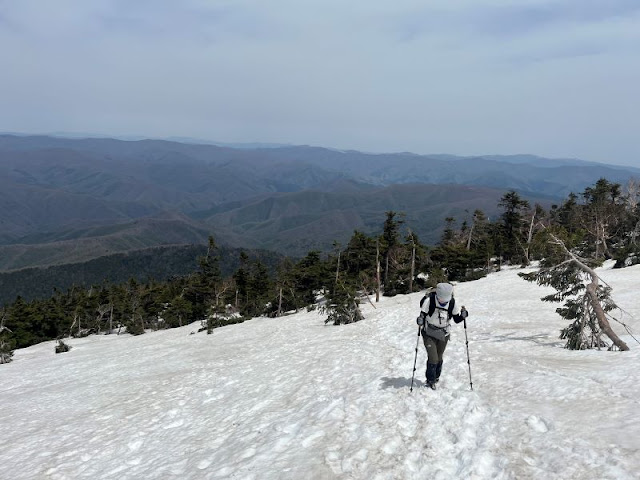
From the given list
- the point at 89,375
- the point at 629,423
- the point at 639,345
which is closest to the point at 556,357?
the point at 639,345

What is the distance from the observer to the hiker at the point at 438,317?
10492mm

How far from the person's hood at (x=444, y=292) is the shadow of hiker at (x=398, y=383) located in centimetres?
338

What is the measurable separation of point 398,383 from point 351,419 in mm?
2859

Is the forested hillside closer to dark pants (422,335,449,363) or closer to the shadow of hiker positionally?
the shadow of hiker

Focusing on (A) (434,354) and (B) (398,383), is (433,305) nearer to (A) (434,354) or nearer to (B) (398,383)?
(A) (434,354)

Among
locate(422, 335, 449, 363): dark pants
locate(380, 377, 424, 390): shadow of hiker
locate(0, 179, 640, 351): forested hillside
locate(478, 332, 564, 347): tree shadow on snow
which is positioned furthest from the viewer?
locate(0, 179, 640, 351): forested hillside

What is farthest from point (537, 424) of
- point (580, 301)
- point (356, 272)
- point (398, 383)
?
point (356, 272)

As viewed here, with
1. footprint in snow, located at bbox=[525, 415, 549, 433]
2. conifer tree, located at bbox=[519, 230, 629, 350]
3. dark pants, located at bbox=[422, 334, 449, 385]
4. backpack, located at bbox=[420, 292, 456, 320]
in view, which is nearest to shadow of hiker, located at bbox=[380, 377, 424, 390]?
dark pants, located at bbox=[422, 334, 449, 385]

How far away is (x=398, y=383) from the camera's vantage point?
41.3 ft

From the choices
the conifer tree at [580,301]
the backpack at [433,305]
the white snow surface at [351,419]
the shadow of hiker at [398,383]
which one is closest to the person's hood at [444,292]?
the backpack at [433,305]

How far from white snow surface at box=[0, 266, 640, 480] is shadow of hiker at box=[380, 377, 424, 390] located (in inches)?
1.5

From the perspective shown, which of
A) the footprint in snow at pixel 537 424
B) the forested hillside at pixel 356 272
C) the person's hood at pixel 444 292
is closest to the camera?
the footprint in snow at pixel 537 424

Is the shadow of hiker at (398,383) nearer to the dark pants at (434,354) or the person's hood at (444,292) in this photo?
the dark pants at (434,354)

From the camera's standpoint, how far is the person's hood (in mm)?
10341
